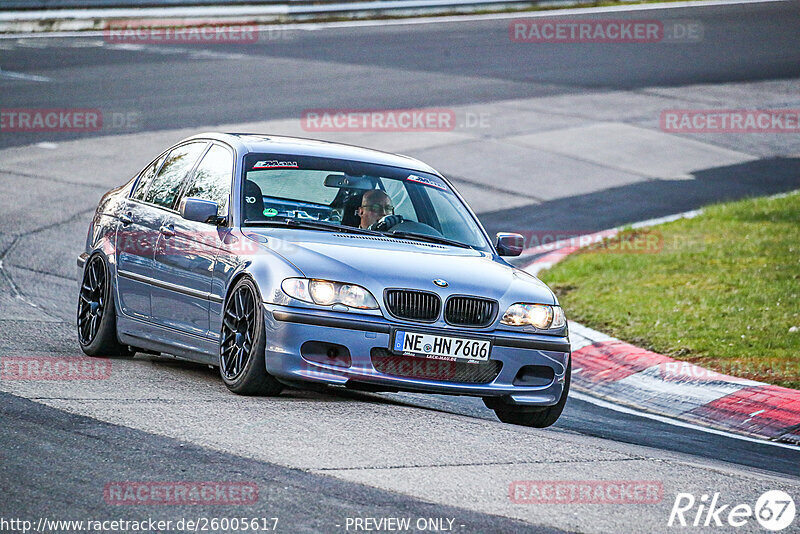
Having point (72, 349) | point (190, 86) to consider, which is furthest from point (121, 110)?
point (72, 349)

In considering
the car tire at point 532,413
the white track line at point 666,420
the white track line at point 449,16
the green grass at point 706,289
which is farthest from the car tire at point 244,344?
the white track line at point 449,16

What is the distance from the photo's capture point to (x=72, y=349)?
931cm

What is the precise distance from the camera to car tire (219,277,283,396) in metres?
7.18

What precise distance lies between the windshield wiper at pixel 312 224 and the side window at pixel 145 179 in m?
1.66

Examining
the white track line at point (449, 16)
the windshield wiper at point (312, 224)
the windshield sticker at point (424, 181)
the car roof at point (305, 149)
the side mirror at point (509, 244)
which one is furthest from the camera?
the white track line at point (449, 16)

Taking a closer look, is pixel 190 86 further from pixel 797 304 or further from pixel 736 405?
pixel 736 405

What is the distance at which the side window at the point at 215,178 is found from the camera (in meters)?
8.25

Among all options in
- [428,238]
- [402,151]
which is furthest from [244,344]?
[402,151]

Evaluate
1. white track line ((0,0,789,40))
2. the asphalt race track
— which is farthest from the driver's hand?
white track line ((0,0,789,40))

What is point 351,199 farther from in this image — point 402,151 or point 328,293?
point 402,151

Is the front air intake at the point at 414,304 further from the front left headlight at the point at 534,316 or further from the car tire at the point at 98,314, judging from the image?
the car tire at the point at 98,314

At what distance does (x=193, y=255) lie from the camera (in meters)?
8.02

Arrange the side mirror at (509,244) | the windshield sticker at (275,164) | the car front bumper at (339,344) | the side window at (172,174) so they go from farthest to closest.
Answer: the side window at (172,174), the side mirror at (509,244), the windshield sticker at (275,164), the car front bumper at (339,344)

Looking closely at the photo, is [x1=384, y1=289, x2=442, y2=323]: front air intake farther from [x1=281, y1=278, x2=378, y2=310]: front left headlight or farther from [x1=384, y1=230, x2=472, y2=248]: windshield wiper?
[x1=384, y1=230, x2=472, y2=248]: windshield wiper
